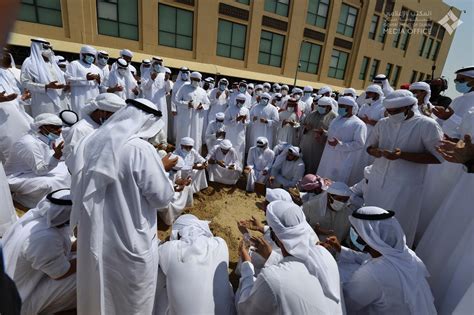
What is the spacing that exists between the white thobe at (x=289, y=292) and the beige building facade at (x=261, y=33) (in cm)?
1286

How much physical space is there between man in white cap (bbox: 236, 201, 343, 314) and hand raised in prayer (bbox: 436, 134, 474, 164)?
147 cm

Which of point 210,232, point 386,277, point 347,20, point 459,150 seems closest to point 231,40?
point 347,20

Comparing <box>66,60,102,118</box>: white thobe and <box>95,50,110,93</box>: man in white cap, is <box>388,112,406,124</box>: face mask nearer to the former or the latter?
<box>66,60,102,118</box>: white thobe

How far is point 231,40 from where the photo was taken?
15.8 metres

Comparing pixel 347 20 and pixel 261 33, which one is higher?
pixel 347 20

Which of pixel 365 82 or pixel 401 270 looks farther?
pixel 365 82

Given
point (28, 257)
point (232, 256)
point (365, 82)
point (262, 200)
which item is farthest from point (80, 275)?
point (365, 82)

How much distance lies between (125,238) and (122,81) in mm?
6065

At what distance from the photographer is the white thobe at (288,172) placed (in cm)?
539

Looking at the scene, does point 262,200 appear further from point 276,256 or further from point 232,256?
point 276,256

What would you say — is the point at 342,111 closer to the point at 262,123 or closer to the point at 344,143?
the point at 344,143

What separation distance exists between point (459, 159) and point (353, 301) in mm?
1505

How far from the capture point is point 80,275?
79.6 inches

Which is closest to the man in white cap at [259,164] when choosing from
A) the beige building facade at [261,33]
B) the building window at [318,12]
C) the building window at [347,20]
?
the beige building facade at [261,33]
